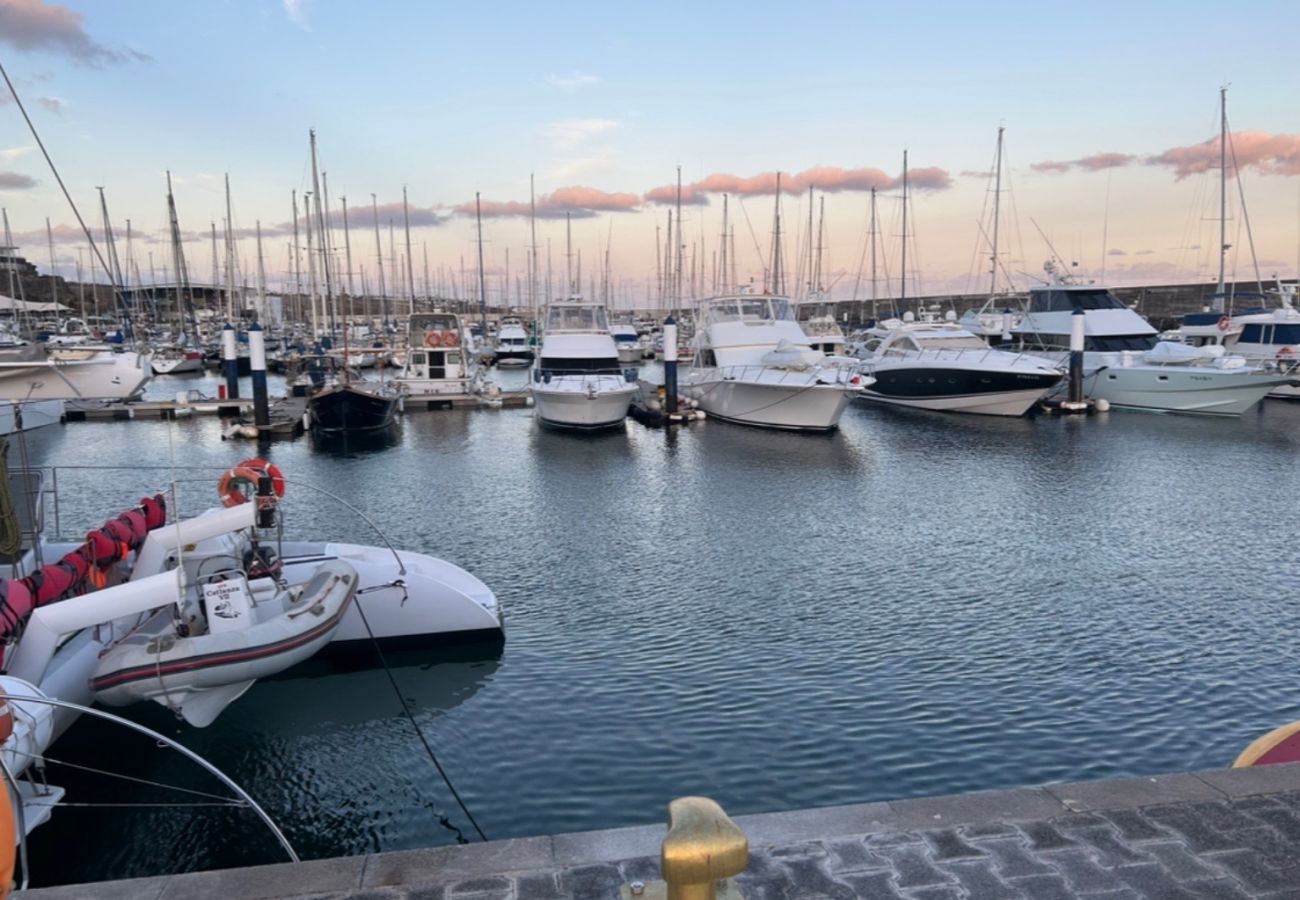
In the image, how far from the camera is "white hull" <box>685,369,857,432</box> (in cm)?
2784

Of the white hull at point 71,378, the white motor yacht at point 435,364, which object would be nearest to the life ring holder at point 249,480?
the white hull at point 71,378

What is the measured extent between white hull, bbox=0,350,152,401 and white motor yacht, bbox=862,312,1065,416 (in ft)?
90.3

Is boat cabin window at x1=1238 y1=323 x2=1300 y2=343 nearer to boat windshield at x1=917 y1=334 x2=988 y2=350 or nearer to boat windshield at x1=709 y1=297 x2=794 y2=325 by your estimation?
boat windshield at x1=917 y1=334 x2=988 y2=350

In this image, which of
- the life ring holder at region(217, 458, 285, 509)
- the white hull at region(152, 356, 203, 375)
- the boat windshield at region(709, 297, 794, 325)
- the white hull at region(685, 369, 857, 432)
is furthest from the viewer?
the white hull at region(152, 356, 203, 375)

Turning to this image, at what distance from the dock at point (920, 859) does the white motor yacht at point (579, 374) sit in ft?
80.0

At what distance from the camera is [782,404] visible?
2875cm

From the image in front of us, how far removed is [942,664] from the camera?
993 cm

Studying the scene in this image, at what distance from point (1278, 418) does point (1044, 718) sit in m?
28.4

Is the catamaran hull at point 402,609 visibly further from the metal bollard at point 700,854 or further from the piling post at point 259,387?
the piling post at point 259,387

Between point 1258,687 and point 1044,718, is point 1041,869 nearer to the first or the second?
point 1044,718

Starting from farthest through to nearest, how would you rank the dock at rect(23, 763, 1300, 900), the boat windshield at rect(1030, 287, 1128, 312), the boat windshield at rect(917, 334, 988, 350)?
the boat windshield at rect(1030, 287, 1128, 312) → the boat windshield at rect(917, 334, 988, 350) → the dock at rect(23, 763, 1300, 900)

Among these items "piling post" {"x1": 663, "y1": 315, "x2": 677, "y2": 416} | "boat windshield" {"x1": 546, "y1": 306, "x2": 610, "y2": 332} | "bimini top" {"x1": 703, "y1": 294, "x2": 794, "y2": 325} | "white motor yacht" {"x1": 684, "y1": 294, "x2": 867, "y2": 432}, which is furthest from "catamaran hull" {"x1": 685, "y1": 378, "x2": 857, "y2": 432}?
"boat windshield" {"x1": 546, "y1": 306, "x2": 610, "y2": 332}

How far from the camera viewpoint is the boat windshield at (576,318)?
34312mm

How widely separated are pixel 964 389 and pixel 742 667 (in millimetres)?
24808
